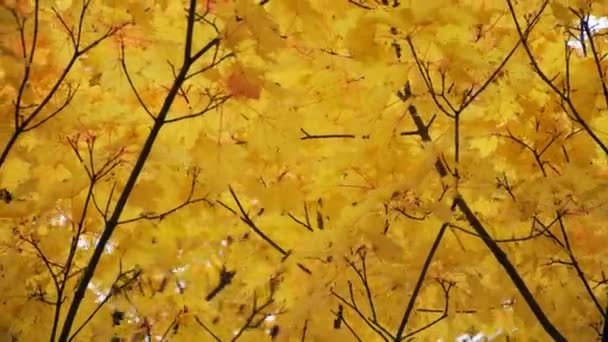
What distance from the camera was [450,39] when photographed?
5.12 ft

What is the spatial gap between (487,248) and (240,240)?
88 cm

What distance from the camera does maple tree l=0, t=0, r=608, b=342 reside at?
61.0 inches

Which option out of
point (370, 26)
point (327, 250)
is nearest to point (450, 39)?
point (370, 26)

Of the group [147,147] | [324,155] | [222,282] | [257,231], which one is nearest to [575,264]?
[324,155]

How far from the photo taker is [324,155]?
1.87 m

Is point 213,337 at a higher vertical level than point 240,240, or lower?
lower

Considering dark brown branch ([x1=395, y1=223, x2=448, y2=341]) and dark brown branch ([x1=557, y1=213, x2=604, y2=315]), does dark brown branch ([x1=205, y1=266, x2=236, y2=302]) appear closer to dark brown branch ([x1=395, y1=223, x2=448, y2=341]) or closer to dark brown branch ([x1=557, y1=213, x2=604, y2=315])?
dark brown branch ([x1=395, y1=223, x2=448, y2=341])

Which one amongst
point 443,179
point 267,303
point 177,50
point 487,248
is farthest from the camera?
point 267,303

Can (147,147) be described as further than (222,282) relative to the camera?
No

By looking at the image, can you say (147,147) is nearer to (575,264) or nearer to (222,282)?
(575,264)

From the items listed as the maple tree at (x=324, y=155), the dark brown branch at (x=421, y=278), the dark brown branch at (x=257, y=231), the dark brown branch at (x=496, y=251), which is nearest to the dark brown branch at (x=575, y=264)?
the maple tree at (x=324, y=155)

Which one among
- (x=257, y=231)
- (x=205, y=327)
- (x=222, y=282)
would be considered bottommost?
(x=205, y=327)

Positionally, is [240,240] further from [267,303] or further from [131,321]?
[131,321]

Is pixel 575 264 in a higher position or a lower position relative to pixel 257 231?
lower
